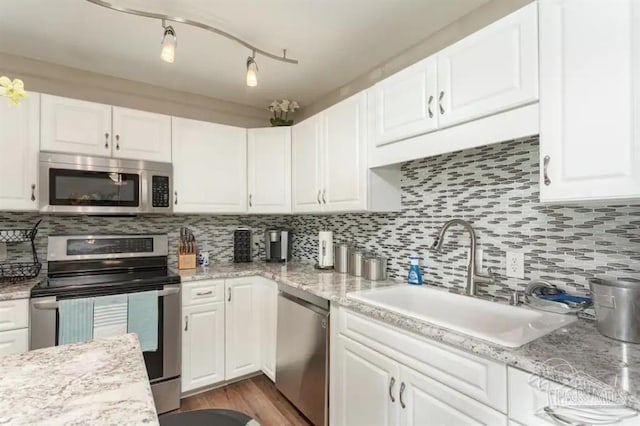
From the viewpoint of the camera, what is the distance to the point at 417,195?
6.81ft

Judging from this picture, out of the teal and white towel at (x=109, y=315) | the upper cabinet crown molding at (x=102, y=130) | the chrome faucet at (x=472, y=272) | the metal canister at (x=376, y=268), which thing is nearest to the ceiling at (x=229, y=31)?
the upper cabinet crown molding at (x=102, y=130)

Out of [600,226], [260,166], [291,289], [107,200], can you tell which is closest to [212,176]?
[260,166]

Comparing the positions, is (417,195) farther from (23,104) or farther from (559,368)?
(23,104)

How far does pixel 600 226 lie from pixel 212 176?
99.4 inches

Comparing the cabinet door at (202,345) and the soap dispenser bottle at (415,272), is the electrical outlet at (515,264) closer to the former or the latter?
the soap dispenser bottle at (415,272)

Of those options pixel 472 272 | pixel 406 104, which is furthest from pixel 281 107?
pixel 472 272

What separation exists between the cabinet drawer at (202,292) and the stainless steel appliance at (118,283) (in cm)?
8

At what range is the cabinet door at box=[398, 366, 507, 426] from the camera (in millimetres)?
1095

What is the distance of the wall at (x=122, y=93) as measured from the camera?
7.71 ft

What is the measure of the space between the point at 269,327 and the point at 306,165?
51.3 inches

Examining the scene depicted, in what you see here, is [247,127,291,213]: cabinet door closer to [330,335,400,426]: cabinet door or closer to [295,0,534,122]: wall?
[295,0,534,122]: wall

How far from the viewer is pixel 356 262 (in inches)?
92.7

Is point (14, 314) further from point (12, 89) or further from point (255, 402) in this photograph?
point (12, 89)

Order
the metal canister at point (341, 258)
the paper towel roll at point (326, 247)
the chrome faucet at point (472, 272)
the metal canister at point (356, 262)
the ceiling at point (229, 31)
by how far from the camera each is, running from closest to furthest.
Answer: the chrome faucet at point (472, 272) → the ceiling at point (229, 31) → the metal canister at point (356, 262) → the metal canister at point (341, 258) → the paper towel roll at point (326, 247)
